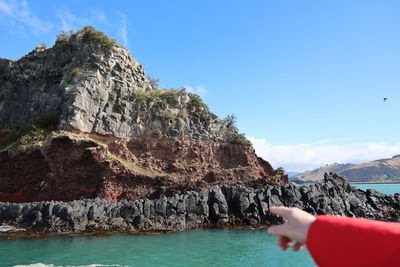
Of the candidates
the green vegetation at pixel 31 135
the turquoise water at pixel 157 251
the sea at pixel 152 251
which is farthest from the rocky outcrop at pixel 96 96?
the turquoise water at pixel 157 251

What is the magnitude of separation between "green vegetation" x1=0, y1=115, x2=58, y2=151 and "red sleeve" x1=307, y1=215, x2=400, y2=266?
102 ft

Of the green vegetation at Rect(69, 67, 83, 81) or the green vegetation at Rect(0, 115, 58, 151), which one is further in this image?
the green vegetation at Rect(69, 67, 83, 81)

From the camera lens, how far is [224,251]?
15438 millimetres

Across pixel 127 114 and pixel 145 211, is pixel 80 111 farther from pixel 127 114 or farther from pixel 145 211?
pixel 145 211

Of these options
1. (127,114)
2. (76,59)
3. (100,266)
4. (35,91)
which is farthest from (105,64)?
(100,266)

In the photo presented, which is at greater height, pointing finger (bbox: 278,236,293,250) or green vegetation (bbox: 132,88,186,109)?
green vegetation (bbox: 132,88,186,109)

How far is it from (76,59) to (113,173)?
14.8m

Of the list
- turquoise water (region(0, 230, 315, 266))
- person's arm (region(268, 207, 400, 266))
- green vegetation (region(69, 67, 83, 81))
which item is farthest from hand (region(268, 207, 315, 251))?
green vegetation (region(69, 67, 83, 81))

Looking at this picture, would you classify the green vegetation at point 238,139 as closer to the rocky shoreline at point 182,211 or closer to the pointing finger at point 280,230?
the rocky shoreline at point 182,211

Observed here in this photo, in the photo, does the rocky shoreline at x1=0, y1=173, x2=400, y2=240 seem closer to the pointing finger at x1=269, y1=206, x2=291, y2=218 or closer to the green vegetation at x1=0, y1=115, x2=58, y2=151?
the green vegetation at x1=0, y1=115, x2=58, y2=151

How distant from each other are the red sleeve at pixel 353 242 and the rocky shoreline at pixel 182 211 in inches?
777

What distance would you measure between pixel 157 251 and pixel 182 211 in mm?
6953

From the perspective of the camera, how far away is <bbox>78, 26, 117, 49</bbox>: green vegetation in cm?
3338

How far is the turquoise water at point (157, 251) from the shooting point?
13.4 meters
